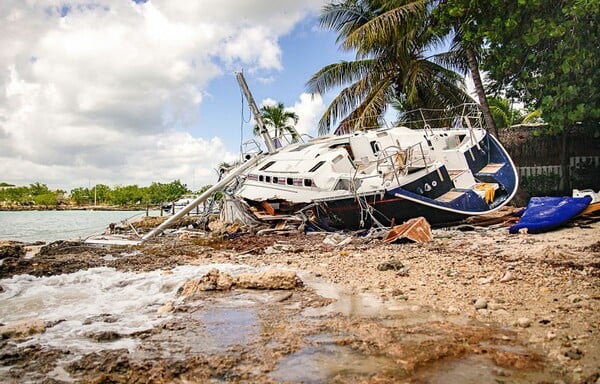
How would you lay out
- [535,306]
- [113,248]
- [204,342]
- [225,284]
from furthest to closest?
[113,248] < [225,284] < [535,306] < [204,342]

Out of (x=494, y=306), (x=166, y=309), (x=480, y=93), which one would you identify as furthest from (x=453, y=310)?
(x=480, y=93)

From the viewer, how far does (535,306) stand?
4.70 m

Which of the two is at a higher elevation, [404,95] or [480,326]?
[404,95]

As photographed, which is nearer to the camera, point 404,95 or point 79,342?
point 79,342

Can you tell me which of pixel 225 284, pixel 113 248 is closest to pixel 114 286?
pixel 225 284

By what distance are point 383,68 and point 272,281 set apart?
665 inches

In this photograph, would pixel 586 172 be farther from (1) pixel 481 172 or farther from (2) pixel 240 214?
(2) pixel 240 214

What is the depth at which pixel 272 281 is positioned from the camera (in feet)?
20.7

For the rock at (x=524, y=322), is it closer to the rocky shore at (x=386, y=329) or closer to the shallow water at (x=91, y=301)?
the rocky shore at (x=386, y=329)

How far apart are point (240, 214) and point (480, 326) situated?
11.9 metres

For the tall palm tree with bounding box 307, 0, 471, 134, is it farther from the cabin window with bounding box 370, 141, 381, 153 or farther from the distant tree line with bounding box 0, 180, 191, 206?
the distant tree line with bounding box 0, 180, 191, 206

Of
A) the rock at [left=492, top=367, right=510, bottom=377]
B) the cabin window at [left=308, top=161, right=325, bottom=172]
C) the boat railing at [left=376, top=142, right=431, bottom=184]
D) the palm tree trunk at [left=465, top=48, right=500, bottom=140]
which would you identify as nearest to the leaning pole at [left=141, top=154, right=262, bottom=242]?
the cabin window at [left=308, top=161, right=325, bottom=172]

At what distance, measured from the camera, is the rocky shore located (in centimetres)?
342

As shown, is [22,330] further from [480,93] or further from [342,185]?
[480,93]
